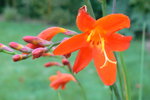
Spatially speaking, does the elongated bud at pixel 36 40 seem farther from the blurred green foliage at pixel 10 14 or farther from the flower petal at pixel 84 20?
the blurred green foliage at pixel 10 14

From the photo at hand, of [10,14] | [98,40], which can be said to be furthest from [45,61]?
[10,14]

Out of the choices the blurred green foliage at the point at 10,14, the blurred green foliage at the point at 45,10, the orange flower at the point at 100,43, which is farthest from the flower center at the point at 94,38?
the blurred green foliage at the point at 10,14

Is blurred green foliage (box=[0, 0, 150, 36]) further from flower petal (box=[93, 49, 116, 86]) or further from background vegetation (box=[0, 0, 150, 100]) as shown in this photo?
flower petal (box=[93, 49, 116, 86])

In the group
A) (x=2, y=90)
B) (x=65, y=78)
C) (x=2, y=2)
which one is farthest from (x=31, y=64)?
(x=2, y=2)

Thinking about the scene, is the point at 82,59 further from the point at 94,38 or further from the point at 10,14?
the point at 10,14

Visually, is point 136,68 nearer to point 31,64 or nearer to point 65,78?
point 31,64

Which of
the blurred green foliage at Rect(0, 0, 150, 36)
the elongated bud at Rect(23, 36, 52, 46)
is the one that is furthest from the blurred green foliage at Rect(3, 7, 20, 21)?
the elongated bud at Rect(23, 36, 52, 46)
